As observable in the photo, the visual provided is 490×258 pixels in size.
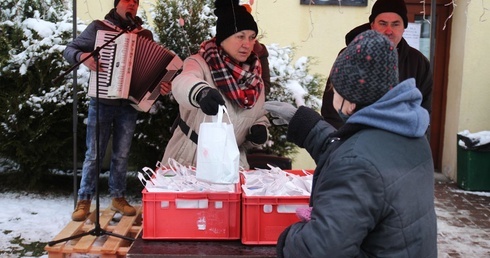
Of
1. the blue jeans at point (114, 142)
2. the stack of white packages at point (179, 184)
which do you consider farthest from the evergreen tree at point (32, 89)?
the stack of white packages at point (179, 184)

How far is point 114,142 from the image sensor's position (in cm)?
441

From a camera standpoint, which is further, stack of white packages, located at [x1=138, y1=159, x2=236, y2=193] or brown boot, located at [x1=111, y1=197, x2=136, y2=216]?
brown boot, located at [x1=111, y1=197, x2=136, y2=216]

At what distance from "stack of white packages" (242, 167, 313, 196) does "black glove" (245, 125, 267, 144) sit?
44 centimetres

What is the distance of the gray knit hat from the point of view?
5.45ft

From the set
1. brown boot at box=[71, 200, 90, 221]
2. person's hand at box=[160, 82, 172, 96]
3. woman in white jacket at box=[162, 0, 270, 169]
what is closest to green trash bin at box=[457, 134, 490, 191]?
person's hand at box=[160, 82, 172, 96]

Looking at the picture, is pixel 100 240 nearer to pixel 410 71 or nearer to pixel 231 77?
pixel 231 77

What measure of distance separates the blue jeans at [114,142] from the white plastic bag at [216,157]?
208 cm

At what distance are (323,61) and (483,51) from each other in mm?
2142

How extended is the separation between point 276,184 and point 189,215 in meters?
0.44

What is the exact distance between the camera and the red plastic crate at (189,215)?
242 centimetres

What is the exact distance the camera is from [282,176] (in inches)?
105

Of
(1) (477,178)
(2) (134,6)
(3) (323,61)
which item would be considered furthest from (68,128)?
(1) (477,178)

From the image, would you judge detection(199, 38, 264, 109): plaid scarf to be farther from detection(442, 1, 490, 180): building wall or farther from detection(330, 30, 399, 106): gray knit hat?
detection(442, 1, 490, 180): building wall

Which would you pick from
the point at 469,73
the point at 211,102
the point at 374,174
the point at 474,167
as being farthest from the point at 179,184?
the point at 469,73
